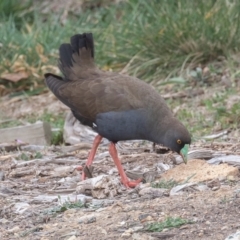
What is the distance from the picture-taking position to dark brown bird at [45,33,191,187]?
6.87 m

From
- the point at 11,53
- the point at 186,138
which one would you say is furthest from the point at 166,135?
the point at 11,53

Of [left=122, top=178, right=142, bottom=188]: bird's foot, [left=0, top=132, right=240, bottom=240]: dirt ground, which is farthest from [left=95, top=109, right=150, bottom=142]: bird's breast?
[left=122, top=178, right=142, bottom=188]: bird's foot

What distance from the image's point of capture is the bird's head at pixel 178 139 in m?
6.79

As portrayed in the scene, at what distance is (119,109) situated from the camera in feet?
23.1

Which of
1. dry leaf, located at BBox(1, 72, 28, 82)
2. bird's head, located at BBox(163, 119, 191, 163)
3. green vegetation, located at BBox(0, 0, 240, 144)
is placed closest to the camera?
bird's head, located at BBox(163, 119, 191, 163)

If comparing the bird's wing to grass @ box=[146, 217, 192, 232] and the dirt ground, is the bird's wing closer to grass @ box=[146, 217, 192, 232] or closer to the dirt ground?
the dirt ground

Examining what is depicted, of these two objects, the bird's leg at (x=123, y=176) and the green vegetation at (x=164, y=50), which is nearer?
the bird's leg at (x=123, y=176)

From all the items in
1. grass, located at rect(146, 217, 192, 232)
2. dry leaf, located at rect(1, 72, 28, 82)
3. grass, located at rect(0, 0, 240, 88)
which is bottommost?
dry leaf, located at rect(1, 72, 28, 82)

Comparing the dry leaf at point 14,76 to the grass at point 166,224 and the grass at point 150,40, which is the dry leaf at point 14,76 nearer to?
the grass at point 150,40

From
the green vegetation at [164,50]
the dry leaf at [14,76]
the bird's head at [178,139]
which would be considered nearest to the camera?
the bird's head at [178,139]

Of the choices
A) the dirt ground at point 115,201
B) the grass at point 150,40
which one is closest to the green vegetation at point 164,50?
the grass at point 150,40

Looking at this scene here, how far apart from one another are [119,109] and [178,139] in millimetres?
600

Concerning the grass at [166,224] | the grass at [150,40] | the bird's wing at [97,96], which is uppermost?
the bird's wing at [97,96]

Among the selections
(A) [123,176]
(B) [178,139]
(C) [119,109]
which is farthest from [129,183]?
(C) [119,109]
